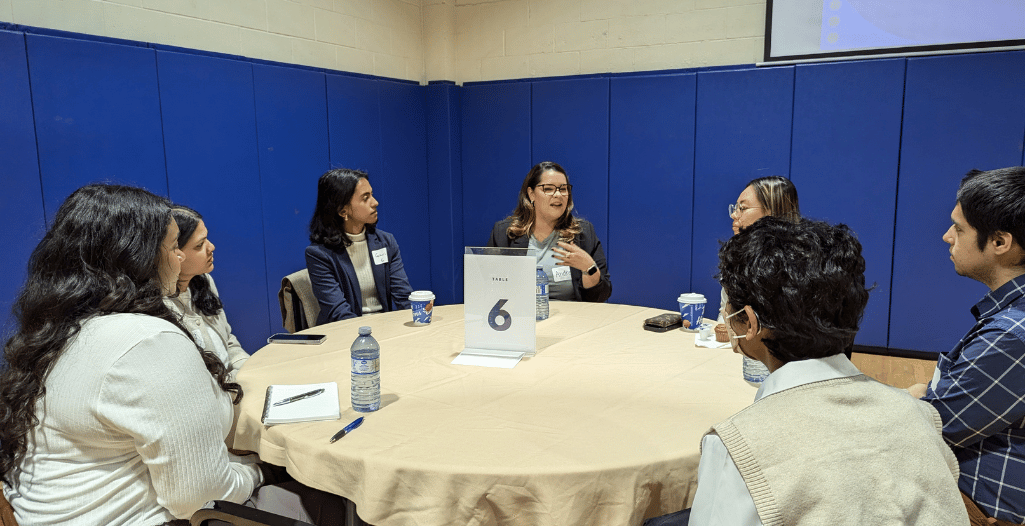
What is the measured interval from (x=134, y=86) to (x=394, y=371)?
240 centimetres

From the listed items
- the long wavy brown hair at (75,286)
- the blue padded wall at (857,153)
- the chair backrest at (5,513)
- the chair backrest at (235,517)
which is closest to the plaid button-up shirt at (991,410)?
the chair backrest at (235,517)

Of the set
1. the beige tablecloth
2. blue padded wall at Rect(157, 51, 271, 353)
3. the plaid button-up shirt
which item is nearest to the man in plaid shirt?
the plaid button-up shirt

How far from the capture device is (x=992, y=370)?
149 cm

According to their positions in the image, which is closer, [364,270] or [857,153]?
[364,270]

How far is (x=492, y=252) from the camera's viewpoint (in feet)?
6.97

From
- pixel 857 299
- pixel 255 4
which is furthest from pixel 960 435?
pixel 255 4

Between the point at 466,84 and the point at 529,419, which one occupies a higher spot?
the point at 466,84

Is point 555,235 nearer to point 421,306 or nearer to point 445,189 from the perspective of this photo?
point 421,306

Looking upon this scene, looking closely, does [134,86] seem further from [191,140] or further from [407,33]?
[407,33]

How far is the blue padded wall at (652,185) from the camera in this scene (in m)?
4.60

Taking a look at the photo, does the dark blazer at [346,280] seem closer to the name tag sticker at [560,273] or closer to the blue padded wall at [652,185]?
the name tag sticker at [560,273]

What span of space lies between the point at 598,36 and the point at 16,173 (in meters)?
3.92

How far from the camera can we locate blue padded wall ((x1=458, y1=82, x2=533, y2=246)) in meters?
5.13

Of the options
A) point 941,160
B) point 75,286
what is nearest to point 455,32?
point 941,160
